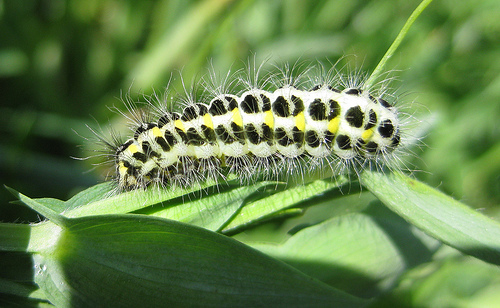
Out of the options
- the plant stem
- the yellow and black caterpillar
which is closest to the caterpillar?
the yellow and black caterpillar

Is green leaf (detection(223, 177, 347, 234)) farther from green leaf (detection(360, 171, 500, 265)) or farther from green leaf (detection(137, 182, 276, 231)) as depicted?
green leaf (detection(360, 171, 500, 265))

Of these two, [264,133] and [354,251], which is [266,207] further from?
[264,133]

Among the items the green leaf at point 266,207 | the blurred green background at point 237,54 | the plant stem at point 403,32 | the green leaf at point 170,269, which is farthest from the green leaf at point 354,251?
the blurred green background at point 237,54

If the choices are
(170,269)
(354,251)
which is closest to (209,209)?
(170,269)

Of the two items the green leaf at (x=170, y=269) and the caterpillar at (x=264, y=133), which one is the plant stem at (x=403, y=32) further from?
the green leaf at (x=170, y=269)

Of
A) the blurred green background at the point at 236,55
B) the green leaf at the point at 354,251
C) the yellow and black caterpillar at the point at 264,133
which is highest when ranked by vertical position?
the blurred green background at the point at 236,55

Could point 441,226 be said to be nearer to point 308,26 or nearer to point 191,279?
point 191,279

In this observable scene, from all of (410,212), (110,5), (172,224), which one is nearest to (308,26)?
(110,5)
